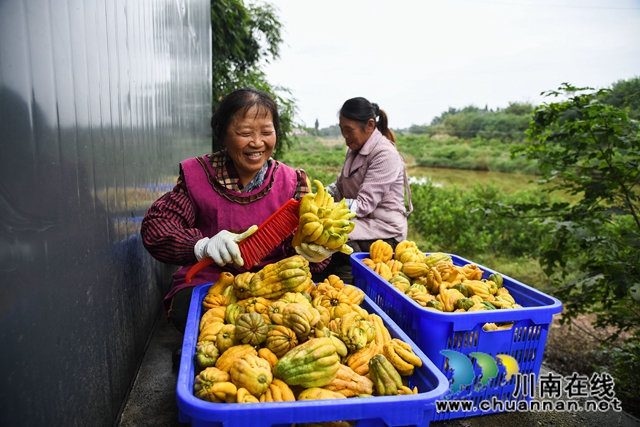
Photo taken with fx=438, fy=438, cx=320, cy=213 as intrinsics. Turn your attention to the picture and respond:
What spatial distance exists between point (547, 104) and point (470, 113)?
2535 centimetres

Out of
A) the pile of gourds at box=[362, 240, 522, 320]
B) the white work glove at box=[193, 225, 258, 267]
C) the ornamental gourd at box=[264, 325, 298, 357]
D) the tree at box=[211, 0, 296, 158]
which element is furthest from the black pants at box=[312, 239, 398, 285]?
the tree at box=[211, 0, 296, 158]

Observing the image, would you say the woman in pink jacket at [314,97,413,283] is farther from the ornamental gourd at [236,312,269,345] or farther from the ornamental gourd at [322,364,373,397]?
the ornamental gourd at [322,364,373,397]

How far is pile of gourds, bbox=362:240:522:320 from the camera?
9.03 ft

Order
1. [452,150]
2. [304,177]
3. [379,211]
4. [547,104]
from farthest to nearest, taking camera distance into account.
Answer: [452,150] < [379,211] < [547,104] < [304,177]

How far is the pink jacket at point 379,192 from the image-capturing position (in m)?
4.52

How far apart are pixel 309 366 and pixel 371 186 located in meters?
2.88

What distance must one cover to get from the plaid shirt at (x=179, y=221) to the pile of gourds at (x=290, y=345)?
1.05 ft

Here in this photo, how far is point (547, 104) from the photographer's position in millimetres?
3918

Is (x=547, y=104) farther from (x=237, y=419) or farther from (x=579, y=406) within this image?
(x=237, y=419)

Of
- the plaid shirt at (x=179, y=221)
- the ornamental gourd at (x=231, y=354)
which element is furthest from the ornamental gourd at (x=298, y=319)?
the plaid shirt at (x=179, y=221)

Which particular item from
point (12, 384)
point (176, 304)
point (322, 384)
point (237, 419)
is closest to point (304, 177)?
point (176, 304)

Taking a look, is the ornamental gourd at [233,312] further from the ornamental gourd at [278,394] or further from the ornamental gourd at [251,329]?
the ornamental gourd at [278,394]

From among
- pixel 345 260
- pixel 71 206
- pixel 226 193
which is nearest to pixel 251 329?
pixel 71 206

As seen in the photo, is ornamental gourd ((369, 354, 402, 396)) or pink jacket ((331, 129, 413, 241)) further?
pink jacket ((331, 129, 413, 241))
